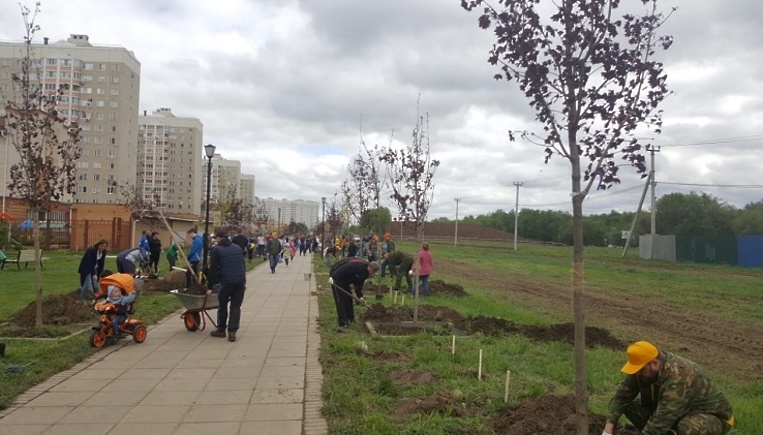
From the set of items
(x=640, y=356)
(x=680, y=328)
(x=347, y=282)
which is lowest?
(x=680, y=328)

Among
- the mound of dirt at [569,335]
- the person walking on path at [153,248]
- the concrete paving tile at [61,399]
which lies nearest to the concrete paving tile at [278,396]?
the concrete paving tile at [61,399]

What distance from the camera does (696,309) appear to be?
1739cm

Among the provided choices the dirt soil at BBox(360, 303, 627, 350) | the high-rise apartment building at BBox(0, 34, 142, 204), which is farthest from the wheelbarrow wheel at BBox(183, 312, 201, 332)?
the high-rise apartment building at BBox(0, 34, 142, 204)

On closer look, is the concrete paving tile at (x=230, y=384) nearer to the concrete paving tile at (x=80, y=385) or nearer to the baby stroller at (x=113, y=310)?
the concrete paving tile at (x=80, y=385)

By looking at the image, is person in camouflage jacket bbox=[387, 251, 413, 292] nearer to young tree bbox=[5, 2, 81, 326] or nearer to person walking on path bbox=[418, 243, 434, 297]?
person walking on path bbox=[418, 243, 434, 297]

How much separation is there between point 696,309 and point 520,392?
13.0m

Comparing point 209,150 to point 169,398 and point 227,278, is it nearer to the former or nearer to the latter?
point 227,278

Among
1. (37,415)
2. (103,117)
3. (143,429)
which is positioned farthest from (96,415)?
(103,117)

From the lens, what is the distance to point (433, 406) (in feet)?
19.2

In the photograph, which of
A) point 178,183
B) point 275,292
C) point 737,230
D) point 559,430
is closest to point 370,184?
point 275,292

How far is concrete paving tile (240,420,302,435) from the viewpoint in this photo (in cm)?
543

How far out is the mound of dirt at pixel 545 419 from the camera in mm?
5156

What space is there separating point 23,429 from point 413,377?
12.6 feet

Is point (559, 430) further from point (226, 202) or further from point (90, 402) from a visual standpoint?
point (226, 202)
